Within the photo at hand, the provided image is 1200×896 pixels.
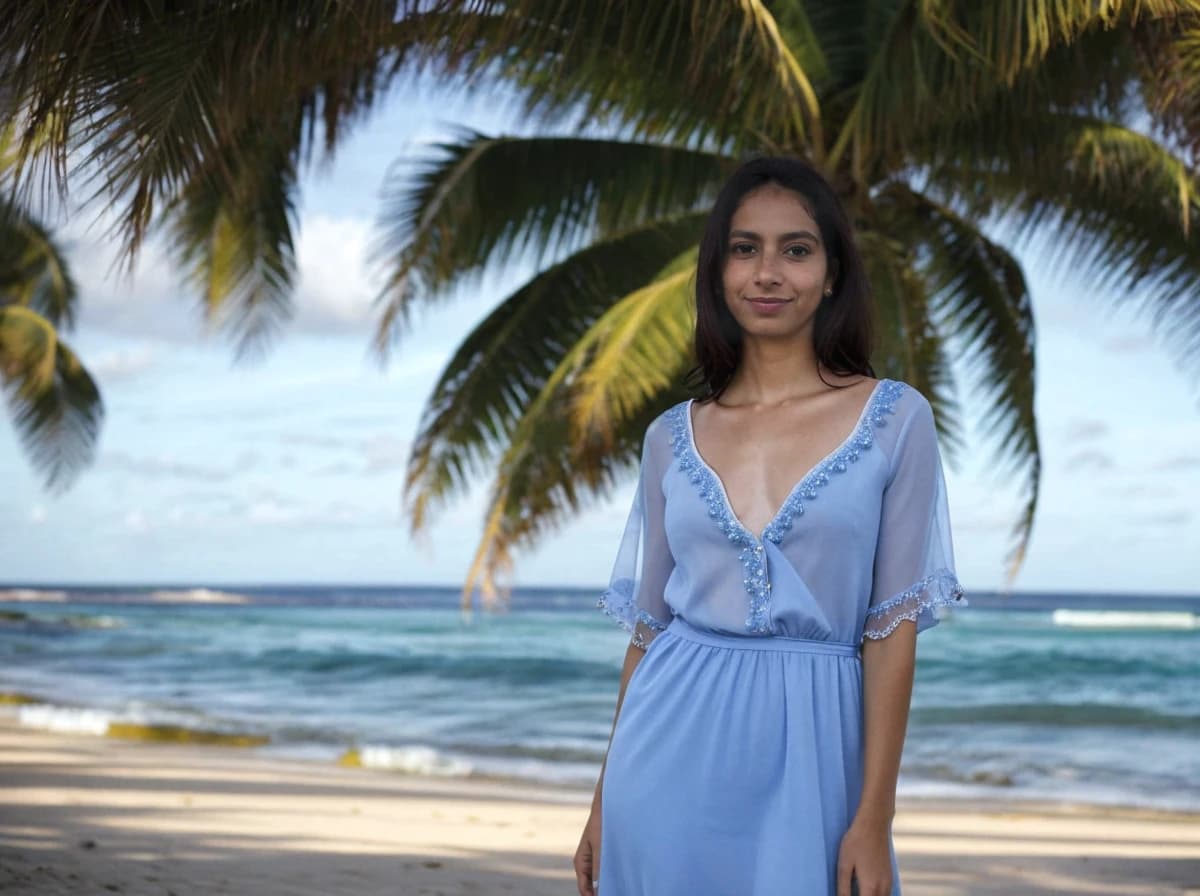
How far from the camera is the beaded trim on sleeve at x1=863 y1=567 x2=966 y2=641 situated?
84.4 inches

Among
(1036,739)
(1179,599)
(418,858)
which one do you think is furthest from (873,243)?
(1179,599)

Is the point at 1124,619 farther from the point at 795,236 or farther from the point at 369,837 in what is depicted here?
the point at 795,236

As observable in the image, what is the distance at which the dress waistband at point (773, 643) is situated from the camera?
2.19 m

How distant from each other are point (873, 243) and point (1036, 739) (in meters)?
9.73

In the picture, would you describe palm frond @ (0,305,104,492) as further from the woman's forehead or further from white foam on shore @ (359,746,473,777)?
the woman's forehead

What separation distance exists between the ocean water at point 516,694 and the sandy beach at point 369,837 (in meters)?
1.24

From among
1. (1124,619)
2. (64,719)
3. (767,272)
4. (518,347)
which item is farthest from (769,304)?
(1124,619)

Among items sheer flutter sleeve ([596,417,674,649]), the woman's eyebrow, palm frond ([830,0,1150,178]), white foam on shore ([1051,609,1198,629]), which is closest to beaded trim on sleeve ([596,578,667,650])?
sheer flutter sleeve ([596,417,674,649])

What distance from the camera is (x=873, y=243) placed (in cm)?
784

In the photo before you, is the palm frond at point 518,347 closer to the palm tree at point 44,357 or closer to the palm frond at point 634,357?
the palm frond at point 634,357

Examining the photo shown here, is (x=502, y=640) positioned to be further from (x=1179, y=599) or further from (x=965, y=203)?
(x=1179, y=599)

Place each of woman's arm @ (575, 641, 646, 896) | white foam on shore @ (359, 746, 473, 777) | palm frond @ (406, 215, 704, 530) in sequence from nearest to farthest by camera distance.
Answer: woman's arm @ (575, 641, 646, 896) → palm frond @ (406, 215, 704, 530) → white foam on shore @ (359, 746, 473, 777)

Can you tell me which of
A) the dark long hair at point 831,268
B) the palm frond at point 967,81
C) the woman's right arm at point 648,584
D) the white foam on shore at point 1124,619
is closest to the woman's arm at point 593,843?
the woman's right arm at point 648,584

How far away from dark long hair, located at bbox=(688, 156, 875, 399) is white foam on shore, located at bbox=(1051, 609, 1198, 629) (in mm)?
41834
